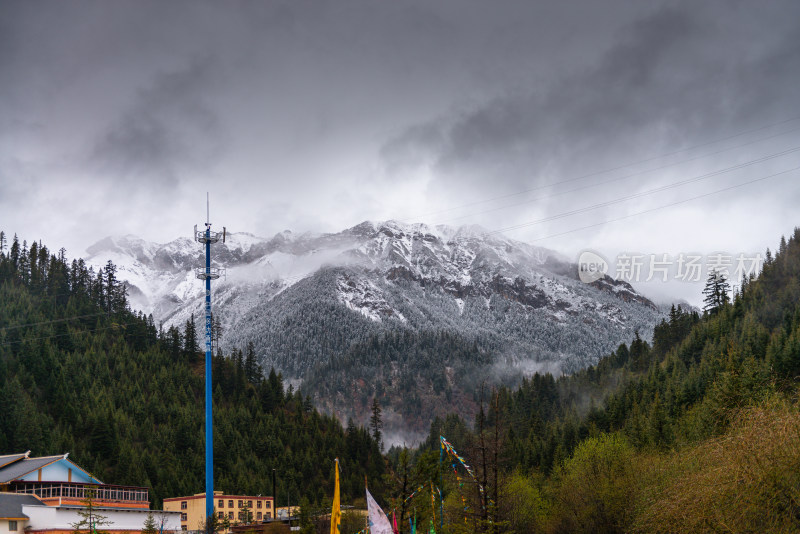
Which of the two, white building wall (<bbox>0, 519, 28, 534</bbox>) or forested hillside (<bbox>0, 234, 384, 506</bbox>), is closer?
white building wall (<bbox>0, 519, 28, 534</bbox>)

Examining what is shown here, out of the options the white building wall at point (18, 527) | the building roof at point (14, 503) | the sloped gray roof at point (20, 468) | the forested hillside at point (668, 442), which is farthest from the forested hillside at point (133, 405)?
the white building wall at point (18, 527)

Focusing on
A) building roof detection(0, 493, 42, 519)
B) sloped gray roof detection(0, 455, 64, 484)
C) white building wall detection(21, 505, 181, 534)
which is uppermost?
sloped gray roof detection(0, 455, 64, 484)

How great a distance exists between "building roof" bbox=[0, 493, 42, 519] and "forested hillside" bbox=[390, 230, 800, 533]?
32281 mm

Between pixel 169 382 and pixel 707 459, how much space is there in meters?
130

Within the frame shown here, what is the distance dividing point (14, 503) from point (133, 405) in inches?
2735

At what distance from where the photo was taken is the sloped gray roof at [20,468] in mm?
71812

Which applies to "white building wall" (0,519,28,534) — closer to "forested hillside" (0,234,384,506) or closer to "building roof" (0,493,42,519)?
"building roof" (0,493,42,519)

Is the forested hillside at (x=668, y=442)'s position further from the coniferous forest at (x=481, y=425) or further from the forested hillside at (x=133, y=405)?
the forested hillside at (x=133, y=405)

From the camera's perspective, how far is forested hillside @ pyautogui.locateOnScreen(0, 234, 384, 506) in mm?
114062

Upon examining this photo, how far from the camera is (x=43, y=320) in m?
146

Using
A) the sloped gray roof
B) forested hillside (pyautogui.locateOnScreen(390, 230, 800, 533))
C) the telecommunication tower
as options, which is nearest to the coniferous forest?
forested hillside (pyautogui.locateOnScreen(390, 230, 800, 533))

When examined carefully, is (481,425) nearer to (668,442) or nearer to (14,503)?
(668,442)

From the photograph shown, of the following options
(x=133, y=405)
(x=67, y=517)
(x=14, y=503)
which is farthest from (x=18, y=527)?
(x=133, y=405)

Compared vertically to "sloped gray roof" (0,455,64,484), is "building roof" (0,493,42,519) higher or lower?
lower
